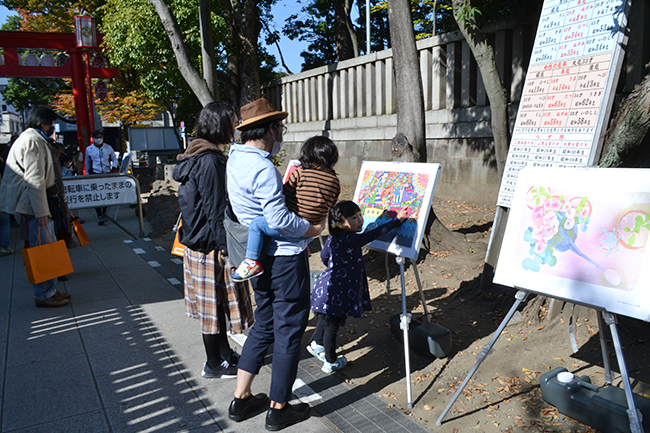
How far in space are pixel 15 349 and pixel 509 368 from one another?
4107 millimetres

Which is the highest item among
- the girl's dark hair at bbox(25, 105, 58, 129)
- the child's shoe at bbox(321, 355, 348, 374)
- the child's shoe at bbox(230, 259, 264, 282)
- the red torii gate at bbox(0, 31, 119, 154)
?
the red torii gate at bbox(0, 31, 119, 154)

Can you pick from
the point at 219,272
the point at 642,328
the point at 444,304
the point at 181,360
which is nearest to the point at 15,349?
the point at 181,360

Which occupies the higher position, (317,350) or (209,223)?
(209,223)

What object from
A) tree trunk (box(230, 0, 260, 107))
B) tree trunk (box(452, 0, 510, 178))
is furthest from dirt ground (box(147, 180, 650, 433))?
tree trunk (box(230, 0, 260, 107))

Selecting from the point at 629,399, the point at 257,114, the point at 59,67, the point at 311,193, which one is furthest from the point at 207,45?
the point at 59,67

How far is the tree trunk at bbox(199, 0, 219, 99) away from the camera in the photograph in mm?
8375

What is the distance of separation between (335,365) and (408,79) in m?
3.73

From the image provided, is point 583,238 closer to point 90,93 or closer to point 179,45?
Result: point 179,45

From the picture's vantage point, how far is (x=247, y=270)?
283 cm

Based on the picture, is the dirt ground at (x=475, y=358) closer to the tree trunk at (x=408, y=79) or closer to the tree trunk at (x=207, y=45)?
the tree trunk at (x=408, y=79)

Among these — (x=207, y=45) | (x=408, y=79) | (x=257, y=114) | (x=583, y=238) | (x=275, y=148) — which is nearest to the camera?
(x=583, y=238)

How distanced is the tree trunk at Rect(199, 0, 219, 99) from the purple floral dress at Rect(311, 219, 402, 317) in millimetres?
5877

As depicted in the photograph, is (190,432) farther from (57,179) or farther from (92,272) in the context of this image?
(92,272)

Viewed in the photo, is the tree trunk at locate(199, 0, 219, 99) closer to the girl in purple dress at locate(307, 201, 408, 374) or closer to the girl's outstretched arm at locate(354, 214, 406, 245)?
the girl in purple dress at locate(307, 201, 408, 374)
